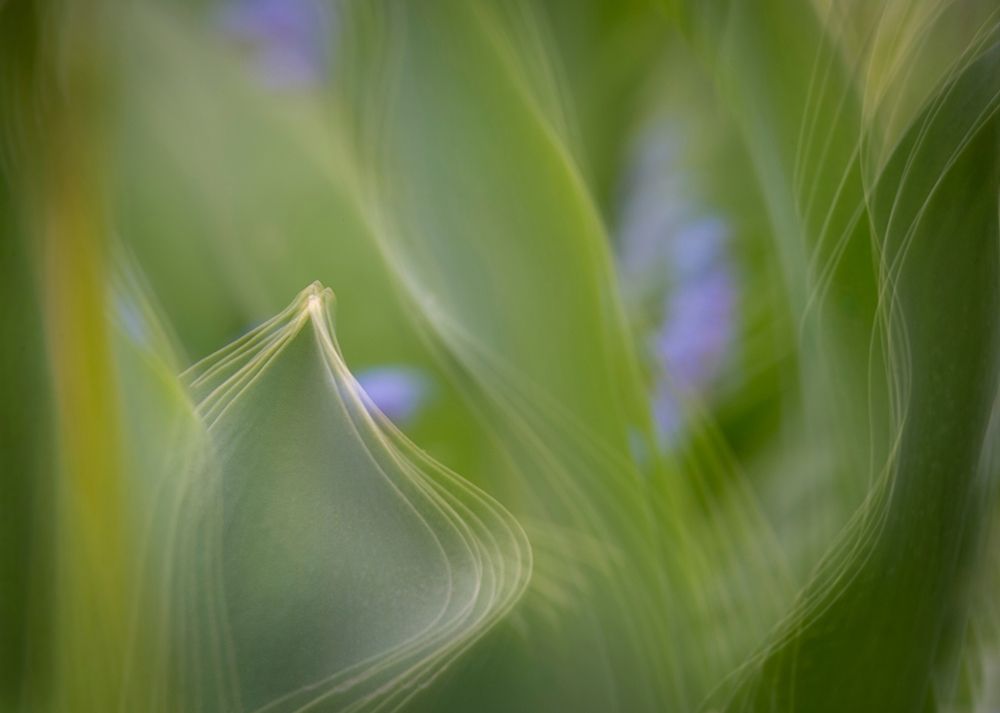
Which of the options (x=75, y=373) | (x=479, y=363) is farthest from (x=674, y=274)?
(x=75, y=373)

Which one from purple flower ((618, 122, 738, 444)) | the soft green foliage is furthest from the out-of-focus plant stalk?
purple flower ((618, 122, 738, 444))

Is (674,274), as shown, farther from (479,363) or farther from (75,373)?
(75,373)

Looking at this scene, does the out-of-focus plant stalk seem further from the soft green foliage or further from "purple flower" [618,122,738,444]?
"purple flower" [618,122,738,444]

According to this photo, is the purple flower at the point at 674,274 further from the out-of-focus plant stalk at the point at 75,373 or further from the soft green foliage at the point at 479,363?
the out-of-focus plant stalk at the point at 75,373

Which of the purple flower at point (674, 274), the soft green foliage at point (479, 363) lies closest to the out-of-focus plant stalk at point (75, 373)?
the soft green foliage at point (479, 363)

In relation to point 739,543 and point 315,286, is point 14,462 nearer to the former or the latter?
point 315,286

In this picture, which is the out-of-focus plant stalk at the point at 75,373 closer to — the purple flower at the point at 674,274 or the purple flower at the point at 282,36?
the purple flower at the point at 282,36

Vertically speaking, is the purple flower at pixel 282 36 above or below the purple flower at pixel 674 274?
above
